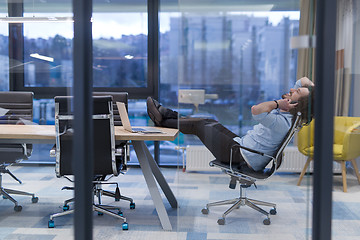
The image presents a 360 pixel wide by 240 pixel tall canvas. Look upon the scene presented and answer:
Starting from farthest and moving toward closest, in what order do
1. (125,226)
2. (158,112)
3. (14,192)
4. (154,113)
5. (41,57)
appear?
1. (154,113)
2. (158,112)
3. (125,226)
4. (41,57)
5. (14,192)

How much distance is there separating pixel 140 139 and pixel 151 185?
1.41 feet

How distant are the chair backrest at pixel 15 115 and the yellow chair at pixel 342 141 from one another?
179 centimetres

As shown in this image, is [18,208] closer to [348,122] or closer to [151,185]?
[151,185]

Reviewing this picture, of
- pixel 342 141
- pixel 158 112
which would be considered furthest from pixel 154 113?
pixel 342 141

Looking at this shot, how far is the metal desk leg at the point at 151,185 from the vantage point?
3309 mm

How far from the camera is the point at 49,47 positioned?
8.95ft

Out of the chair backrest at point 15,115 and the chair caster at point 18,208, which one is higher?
the chair backrest at point 15,115

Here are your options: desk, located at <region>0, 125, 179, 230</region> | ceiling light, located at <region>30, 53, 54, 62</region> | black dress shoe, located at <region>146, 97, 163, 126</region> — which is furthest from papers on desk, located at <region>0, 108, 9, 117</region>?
black dress shoe, located at <region>146, 97, 163, 126</region>

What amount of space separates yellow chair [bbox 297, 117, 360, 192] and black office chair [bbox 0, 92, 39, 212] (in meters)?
1.79

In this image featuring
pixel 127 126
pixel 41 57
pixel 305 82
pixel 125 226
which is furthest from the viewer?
pixel 127 126

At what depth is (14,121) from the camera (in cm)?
298

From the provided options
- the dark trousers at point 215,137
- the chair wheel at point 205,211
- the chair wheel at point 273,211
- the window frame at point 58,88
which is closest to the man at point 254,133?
the dark trousers at point 215,137

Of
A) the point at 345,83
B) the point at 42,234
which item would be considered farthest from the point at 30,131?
the point at 345,83

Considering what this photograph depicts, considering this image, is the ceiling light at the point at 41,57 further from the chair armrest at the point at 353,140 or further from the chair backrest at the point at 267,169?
the chair armrest at the point at 353,140
